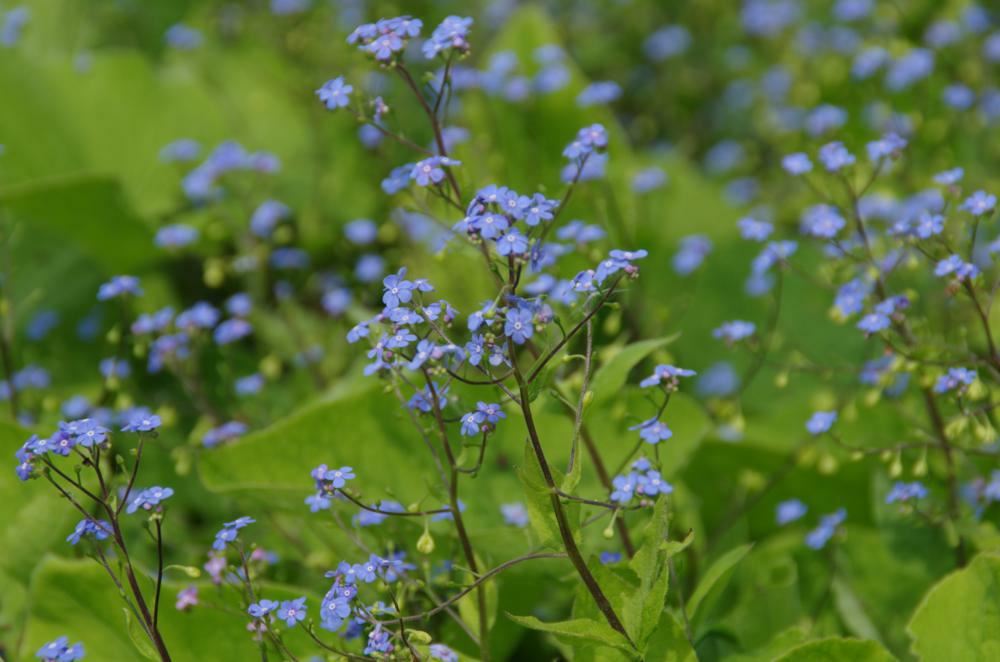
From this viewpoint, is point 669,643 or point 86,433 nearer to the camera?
point 86,433

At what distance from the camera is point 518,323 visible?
1719mm

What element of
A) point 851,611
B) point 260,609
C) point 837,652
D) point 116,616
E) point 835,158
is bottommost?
point 851,611

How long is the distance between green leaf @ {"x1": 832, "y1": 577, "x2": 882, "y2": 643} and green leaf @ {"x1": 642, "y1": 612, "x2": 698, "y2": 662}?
747mm

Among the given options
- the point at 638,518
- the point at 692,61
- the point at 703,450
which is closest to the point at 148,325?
the point at 638,518

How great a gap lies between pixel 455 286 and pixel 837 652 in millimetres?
1894

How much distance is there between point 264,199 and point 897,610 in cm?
255

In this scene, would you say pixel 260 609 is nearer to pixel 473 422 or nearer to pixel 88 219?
pixel 473 422

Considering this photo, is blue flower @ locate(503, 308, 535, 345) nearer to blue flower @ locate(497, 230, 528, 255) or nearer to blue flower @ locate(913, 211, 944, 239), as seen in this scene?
blue flower @ locate(497, 230, 528, 255)

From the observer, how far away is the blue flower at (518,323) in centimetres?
171

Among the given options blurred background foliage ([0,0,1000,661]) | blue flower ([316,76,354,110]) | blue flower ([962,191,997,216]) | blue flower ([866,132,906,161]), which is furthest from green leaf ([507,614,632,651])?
blue flower ([866,132,906,161])

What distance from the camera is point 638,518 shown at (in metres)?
2.58

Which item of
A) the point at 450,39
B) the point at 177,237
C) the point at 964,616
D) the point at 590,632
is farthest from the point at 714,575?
the point at 177,237

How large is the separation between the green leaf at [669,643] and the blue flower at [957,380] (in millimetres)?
707

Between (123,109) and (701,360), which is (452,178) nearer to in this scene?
(701,360)
